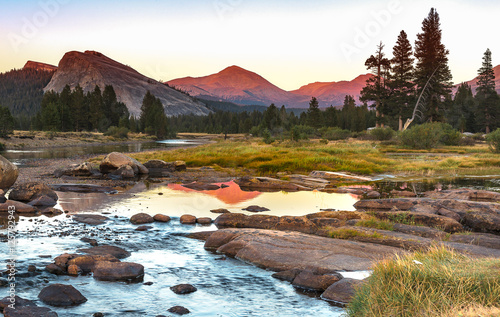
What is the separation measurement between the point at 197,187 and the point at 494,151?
129 ft

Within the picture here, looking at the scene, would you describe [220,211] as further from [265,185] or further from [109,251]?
[265,185]

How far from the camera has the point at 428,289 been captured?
6.42 metres

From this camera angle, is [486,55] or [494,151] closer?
[494,151]

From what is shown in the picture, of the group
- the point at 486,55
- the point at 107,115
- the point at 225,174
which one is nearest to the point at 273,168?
the point at 225,174

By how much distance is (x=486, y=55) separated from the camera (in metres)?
107

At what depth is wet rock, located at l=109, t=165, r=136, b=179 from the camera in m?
35.4

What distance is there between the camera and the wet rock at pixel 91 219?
685 inches

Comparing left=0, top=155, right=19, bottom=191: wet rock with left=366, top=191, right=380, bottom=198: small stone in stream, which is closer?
left=366, top=191, right=380, bottom=198: small stone in stream

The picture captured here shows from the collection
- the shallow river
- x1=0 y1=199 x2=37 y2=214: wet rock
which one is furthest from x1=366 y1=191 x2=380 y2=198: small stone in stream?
x1=0 y1=199 x2=37 y2=214: wet rock

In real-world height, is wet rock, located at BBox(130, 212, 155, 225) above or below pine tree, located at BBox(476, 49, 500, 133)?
below

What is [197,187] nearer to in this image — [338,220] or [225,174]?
[225,174]

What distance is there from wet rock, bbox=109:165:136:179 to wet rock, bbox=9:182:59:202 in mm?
12658

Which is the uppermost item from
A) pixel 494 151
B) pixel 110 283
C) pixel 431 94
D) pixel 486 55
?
pixel 486 55

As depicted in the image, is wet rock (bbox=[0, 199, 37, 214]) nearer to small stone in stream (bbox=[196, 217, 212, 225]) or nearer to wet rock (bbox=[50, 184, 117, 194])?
wet rock (bbox=[50, 184, 117, 194])
